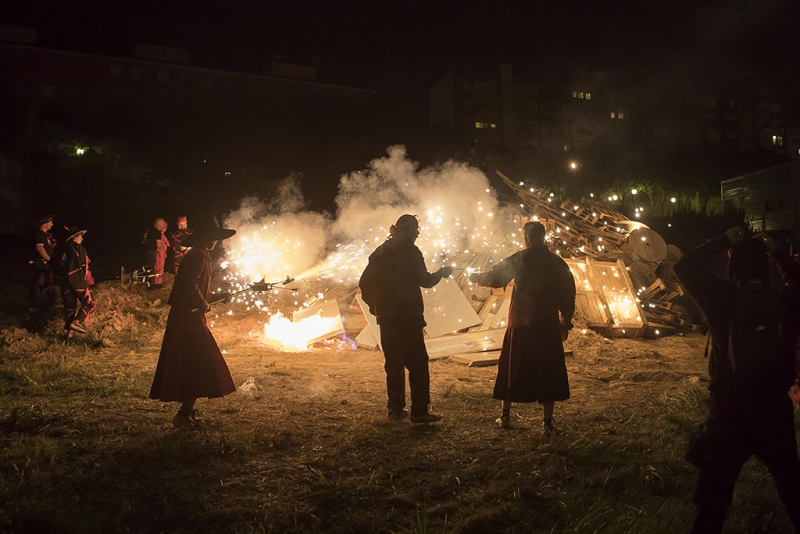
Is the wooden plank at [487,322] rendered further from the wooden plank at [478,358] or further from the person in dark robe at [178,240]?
the person in dark robe at [178,240]

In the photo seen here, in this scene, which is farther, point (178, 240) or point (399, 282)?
point (178, 240)

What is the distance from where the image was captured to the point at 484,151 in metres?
31.9

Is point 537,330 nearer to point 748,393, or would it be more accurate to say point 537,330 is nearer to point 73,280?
point 748,393

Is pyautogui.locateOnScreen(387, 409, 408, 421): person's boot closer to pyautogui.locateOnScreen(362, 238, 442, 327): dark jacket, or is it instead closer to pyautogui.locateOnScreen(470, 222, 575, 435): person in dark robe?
pyautogui.locateOnScreen(362, 238, 442, 327): dark jacket

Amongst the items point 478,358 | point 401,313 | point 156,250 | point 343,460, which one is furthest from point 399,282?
point 156,250

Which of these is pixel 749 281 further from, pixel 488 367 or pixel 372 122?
pixel 372 122

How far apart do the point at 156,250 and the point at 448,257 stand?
6.72m

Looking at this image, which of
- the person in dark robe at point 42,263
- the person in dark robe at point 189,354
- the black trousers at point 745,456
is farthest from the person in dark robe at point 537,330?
the person in dark robe at point 42,263

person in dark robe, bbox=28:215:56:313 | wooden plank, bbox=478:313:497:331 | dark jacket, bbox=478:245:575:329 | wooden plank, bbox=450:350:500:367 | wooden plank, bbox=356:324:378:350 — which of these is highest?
person in dark robe, bbox=28:215:56:313

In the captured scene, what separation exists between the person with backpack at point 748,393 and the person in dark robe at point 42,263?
1151cm

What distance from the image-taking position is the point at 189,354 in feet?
17.1

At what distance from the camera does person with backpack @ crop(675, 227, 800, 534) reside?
2797mm

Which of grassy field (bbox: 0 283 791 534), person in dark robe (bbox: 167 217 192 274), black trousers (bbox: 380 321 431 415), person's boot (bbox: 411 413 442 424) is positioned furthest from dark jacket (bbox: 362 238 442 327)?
person in dark robe (bbox: 167 217 192 274)

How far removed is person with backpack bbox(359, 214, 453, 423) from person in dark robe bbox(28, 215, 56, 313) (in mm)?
8203
